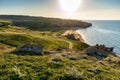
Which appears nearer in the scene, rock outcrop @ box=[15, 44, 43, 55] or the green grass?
the green grass

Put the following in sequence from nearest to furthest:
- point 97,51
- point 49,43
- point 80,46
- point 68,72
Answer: point 68,72, point 97,51, point 49,43, point 80,46

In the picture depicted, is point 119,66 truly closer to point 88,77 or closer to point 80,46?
point 88,77

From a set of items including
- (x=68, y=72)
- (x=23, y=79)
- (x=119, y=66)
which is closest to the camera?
(x=23, y=79)

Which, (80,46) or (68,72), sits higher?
(68,72)

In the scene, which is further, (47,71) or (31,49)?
(31,49)

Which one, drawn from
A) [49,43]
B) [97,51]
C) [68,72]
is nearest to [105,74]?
[68,72]

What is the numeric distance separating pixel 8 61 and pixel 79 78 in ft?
38.7

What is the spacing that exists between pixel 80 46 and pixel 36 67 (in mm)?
70511

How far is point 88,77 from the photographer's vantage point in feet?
108

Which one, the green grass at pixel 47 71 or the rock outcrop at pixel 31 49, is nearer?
the green grass at pixel 47 71

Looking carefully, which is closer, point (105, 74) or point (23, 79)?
point (23, 79)

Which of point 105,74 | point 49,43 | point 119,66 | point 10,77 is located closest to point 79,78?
point 105,74

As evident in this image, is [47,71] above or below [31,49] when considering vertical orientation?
above

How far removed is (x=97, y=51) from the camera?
56.0 m
